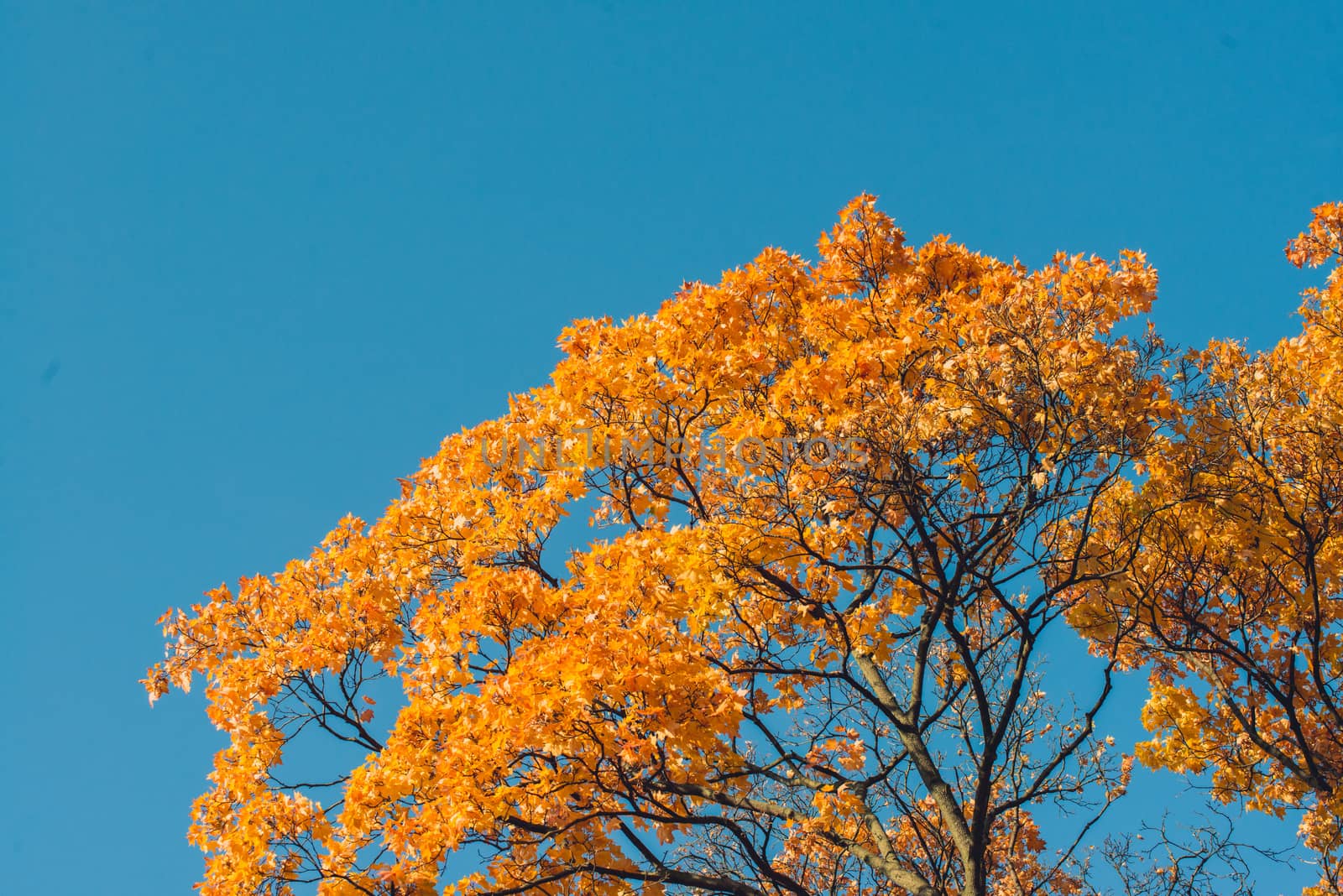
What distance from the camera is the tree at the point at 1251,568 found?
30.0ft

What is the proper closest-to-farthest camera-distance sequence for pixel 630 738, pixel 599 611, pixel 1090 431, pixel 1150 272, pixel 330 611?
pixel 630 738 < pixel 599 611 < pixel 1090 431 < pixel 1150 272 < pixel 330 611

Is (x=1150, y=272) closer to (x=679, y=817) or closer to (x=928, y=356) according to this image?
(x=928, y=356)

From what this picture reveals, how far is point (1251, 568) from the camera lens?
10.3 metres

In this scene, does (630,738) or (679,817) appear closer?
(630,738)

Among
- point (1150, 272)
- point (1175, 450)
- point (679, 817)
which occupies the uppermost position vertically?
point (1150, 272)

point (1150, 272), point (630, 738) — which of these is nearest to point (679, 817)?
point (630, 738)

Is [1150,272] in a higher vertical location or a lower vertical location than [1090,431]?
higher

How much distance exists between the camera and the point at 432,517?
9.98m

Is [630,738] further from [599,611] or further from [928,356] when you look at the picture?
[928,356]

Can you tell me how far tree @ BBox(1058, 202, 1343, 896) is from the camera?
30.0ft

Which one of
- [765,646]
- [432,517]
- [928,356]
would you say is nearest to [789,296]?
[928,356]

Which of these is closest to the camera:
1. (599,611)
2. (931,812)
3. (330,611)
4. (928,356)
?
(599,611)

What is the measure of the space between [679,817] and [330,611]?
4.30 metres

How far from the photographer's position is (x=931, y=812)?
42.5ft
